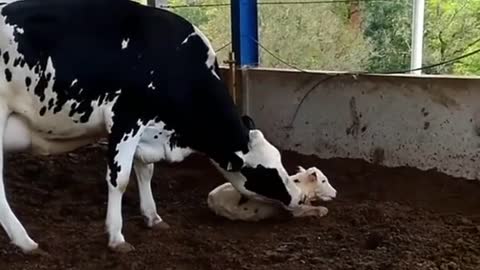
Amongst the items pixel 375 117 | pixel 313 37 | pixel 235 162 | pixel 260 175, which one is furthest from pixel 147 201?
pixel 313 37

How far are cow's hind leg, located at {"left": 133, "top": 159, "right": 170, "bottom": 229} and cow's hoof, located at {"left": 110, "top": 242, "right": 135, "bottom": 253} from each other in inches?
19.3

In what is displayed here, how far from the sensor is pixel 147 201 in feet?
16.5

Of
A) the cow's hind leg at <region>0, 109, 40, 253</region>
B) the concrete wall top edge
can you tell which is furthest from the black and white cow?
the concrete wall top edge

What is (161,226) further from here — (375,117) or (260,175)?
(375,117)

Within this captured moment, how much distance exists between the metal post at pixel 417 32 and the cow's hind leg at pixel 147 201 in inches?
111

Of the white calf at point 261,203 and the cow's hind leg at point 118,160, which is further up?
the cow's hind leg at point 118,160

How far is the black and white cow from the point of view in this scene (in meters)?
4.43

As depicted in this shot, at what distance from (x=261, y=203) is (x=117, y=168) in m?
1.00

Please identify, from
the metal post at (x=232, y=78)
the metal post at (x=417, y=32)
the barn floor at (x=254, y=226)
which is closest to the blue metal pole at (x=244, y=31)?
the metal post at (x=232, y=78)

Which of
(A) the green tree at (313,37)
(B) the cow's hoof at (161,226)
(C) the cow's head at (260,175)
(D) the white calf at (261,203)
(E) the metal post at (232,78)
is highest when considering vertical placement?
(A) the green tree at (313,37)

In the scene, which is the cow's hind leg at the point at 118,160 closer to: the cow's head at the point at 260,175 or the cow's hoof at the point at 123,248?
the cow's hoof at the point at 123,248

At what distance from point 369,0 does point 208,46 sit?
10.7 ft

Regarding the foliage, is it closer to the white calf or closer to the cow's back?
the white calf

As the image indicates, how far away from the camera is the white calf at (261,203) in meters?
5.01
